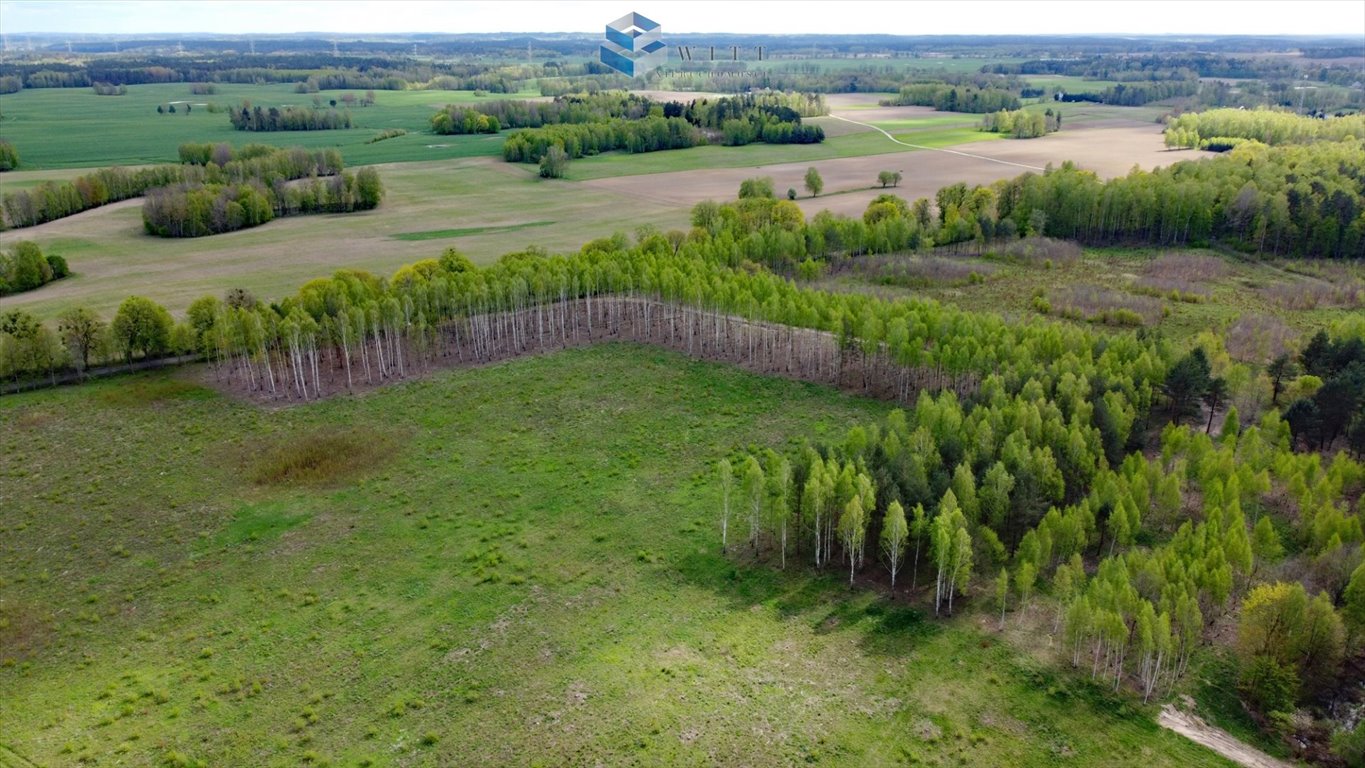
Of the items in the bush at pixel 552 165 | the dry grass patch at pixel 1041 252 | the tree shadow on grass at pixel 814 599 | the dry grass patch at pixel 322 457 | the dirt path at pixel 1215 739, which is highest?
the bush at pixel 552 165

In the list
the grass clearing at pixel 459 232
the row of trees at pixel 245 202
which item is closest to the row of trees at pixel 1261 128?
the grass clearing at pixel 459 232

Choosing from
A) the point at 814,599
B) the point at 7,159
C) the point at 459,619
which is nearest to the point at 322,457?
the point at 459,619

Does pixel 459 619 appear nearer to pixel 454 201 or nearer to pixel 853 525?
pixel 853 525

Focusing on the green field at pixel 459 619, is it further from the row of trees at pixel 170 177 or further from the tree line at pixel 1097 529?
the row of trees at pixel 170 177

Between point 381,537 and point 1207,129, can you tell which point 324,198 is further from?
point 1207,129

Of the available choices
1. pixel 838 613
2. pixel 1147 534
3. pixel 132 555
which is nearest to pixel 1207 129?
pixel 1147 534
